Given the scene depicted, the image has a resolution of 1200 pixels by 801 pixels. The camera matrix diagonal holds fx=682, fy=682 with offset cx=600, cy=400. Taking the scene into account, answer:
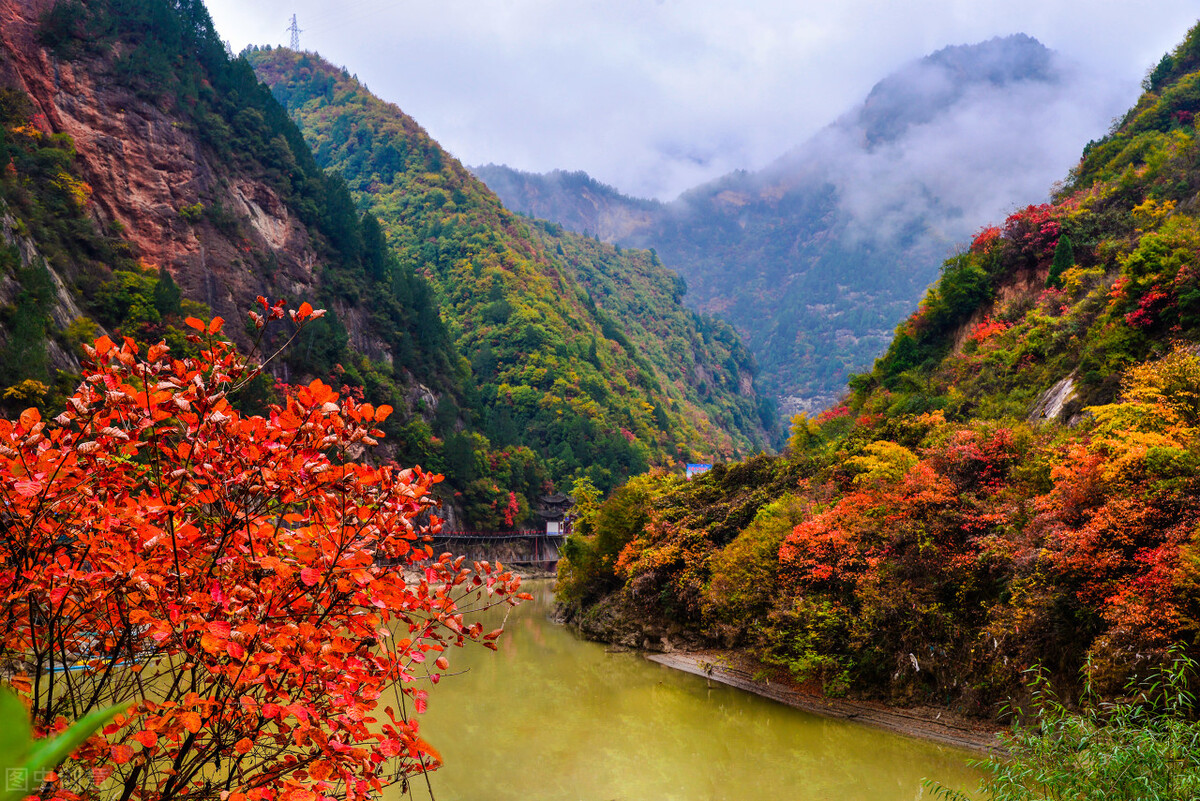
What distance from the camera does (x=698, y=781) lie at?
35.1 ft

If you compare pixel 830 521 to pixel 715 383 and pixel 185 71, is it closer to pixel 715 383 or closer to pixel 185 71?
pixel 185 71

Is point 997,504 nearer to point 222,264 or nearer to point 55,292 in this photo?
point 55,292

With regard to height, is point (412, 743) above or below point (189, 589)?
below

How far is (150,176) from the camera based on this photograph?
34.8 m

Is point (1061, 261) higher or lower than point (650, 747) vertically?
higher

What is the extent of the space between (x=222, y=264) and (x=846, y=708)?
36.1m

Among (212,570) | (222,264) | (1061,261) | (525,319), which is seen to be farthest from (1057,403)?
(525,319)

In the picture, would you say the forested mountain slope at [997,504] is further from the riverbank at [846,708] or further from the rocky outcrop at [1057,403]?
the riverbank at [846,708]

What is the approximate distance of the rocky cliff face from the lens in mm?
31344

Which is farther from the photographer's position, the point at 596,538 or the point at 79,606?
the point at 596,538

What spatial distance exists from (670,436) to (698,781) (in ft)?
205

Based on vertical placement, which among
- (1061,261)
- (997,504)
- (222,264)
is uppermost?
(222,264)

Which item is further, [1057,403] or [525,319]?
[525,319]

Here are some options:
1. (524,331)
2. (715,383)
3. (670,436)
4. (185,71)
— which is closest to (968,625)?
(185,71)
